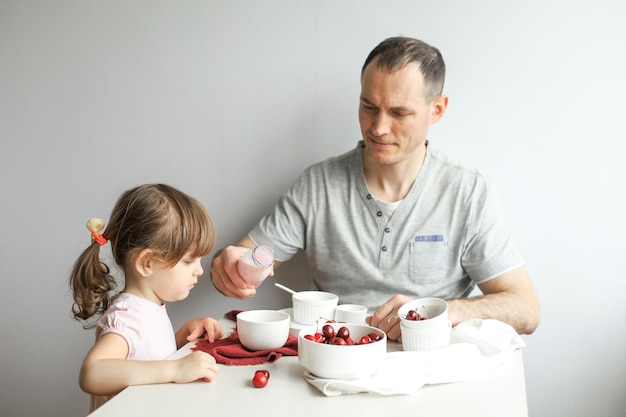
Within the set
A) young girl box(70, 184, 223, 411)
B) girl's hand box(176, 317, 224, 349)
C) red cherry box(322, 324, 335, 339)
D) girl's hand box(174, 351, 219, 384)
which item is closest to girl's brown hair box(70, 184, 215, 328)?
young girl box(70, 184, 223, 411)

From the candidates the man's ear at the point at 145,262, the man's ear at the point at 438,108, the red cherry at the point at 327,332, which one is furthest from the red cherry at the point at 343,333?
the man's ear at the point at 438,108

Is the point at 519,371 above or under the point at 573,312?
above

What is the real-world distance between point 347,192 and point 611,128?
2.70 feet

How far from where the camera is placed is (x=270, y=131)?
216 centimetres

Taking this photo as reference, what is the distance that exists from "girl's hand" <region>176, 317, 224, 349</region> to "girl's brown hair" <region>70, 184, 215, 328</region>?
0.52 ft

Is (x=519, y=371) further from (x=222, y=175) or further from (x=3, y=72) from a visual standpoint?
(x=3, y=72)

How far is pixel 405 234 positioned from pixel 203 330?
0.66 meters

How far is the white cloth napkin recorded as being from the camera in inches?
44.3

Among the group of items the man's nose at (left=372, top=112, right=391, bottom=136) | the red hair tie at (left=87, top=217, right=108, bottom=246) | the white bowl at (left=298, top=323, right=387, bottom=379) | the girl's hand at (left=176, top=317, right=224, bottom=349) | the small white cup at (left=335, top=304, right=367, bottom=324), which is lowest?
the girl's hand at (left=176, top=317, right=224, bottom=349)

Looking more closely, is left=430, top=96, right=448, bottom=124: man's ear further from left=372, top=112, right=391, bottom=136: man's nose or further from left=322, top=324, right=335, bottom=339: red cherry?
left=322, top=324, right=335, bottom=339: red cherry

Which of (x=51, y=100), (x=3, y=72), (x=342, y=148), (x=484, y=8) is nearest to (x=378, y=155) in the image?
(x=342, y=148)

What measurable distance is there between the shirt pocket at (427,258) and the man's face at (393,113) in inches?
9.9

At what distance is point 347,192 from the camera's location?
1.96 m

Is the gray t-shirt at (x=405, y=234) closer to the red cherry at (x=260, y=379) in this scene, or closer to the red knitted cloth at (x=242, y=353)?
the red knitted cloth at (x=242, y=353)
